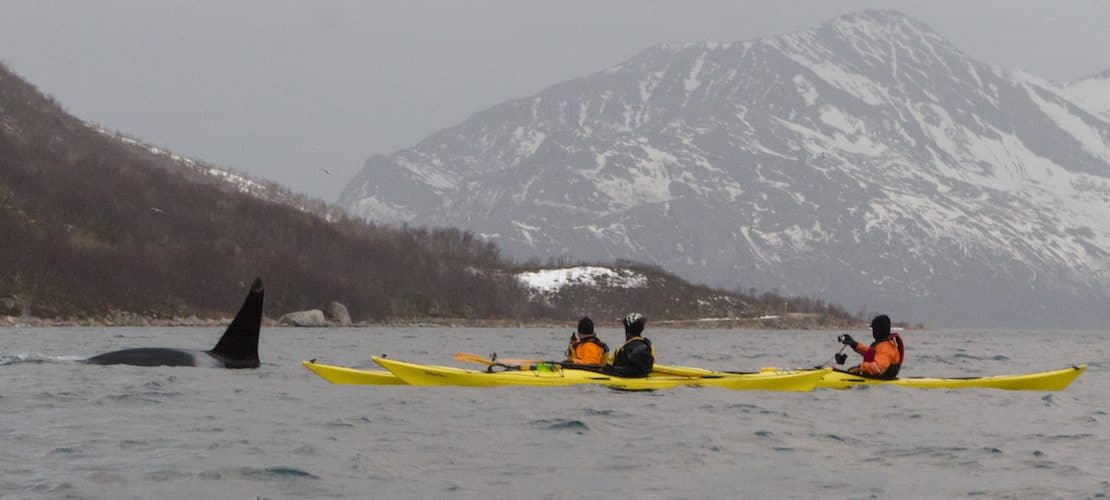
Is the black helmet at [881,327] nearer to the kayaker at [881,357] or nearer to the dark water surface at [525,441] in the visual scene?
the kayaker at [881,357]

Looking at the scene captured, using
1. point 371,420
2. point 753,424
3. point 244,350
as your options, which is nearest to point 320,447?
point 371,420

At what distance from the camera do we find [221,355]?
39.8 meters

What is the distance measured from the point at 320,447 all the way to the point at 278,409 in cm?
630

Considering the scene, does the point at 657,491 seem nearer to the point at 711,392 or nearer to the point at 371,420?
the point at 371,420

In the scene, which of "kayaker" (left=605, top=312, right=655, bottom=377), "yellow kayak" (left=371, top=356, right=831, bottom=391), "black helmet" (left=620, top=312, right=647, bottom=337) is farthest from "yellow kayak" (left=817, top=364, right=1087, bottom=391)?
"black helmet" (left=620, top=312, right=647, bottom=337)

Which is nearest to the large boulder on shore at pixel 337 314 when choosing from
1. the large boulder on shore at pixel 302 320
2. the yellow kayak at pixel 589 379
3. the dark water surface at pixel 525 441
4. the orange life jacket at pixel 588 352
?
the large boulder on shore at pixel 302 320

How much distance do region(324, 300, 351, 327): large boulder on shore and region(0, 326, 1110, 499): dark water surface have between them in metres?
140

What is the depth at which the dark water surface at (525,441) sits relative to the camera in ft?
64.7

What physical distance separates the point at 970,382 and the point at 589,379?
1099cm

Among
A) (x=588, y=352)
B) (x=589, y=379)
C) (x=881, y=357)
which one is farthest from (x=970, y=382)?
(x=589, y=379)

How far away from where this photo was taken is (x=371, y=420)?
89.8ft

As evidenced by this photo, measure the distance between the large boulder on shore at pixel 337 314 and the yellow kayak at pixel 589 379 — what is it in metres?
141

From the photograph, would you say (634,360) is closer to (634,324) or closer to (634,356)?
(634,356)

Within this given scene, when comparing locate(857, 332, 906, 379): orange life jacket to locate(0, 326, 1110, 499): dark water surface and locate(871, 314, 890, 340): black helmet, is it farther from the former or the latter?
locate(0, 326, 1110, 499): dark water surface
